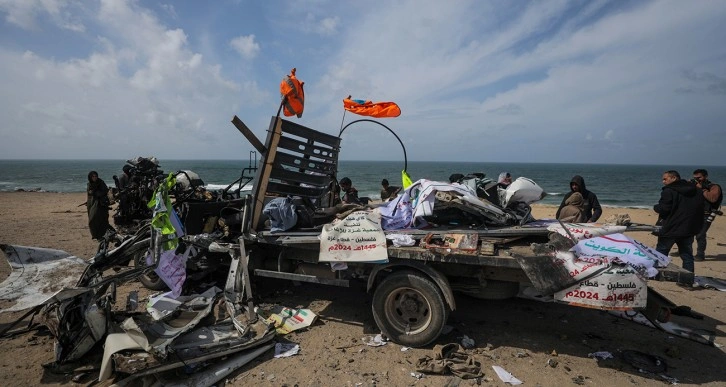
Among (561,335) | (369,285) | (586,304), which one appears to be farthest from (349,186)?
(586,304)

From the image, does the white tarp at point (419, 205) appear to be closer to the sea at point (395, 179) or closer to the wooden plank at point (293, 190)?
the wooden plank at point (293, 190)

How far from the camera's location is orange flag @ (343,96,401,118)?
529 cm

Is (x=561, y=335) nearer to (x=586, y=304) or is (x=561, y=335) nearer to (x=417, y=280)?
(x=586, y=304)

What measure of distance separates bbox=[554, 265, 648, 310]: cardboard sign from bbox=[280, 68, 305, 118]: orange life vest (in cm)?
376

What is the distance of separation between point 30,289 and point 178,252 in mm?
1437

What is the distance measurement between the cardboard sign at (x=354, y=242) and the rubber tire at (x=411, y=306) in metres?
0.38

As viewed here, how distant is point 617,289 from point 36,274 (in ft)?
18.4

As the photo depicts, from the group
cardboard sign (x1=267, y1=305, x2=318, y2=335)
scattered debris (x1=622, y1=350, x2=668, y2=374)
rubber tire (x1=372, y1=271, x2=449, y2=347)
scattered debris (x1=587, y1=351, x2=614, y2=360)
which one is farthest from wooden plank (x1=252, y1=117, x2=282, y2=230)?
scattered debris (x1=622, y1=350, x2=668, y2=374)

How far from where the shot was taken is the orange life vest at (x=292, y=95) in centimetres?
457

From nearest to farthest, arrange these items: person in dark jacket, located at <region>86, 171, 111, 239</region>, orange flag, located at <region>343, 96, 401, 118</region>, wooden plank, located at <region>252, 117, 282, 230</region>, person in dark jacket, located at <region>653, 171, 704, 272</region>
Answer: wooden plank, located at <region>252, 117, 282, 230</region>, orange flag, located at <region>343, 96, 401, 118</region>, person in dark jacket, located at <region>653, 171, 704, 272</region>, person in dark jacket, located at <region>86, 171, 111, 239</region>

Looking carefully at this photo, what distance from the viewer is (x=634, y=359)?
12.0 feet

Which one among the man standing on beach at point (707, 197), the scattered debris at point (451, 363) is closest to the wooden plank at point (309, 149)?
the scattered debris at point (451, 363)

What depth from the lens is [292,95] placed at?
15.1ft

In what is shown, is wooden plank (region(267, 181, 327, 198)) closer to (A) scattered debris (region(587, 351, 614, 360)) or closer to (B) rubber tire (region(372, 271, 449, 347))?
(B) rubber tire (region(372, 271, 449, 347))
